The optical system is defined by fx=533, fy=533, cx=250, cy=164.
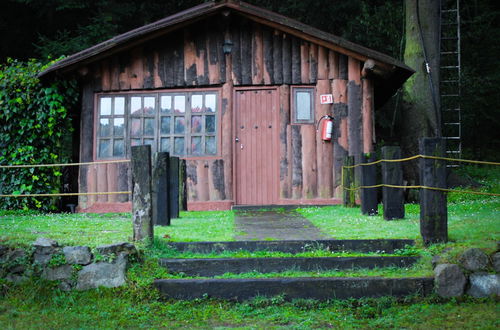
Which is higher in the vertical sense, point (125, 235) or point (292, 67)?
point (292, 67)

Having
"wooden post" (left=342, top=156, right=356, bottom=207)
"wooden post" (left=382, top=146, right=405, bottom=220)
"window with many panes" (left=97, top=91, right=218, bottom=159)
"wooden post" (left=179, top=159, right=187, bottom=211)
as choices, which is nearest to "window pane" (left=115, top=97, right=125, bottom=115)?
"window with many panes" (left=97, top=91, right=218, bottom=159)

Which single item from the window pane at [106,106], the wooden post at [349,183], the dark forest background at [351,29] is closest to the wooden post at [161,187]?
the wooden post at [349,183]

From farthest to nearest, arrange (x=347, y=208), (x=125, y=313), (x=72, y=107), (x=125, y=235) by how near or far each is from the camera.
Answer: (x=72, y=107), (x=347, y=208), (x=125, y=235), (x=125, y=313)

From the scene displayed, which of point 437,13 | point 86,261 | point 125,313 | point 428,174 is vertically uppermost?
point 437,13

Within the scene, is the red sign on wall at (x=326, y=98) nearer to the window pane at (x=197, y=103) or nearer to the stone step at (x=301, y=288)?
the window pane at (x=197, y=103)

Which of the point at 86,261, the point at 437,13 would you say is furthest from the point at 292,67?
the point at 86,261

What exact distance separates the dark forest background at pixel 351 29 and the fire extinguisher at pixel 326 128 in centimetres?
698

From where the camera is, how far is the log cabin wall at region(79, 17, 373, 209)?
36.9 feet

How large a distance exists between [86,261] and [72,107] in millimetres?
7617

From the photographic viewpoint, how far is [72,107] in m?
12.1

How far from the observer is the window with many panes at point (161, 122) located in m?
11.5

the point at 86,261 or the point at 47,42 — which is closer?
the point at 86,261

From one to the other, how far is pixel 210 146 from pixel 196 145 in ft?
0.99

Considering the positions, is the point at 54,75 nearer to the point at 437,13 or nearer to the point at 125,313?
the point at 125,313
